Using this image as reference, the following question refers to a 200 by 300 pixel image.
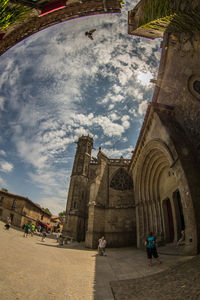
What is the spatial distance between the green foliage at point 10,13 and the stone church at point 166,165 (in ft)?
15.7

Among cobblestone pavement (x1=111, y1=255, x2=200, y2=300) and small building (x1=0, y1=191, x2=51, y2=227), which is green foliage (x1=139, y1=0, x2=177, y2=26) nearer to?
cobblestone pavement (x1=111, y1=255, x2=200, y2=300)

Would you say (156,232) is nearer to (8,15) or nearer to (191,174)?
(191,174)

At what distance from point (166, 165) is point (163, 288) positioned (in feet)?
24.0

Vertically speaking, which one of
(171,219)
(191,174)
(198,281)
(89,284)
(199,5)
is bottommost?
(89,284)

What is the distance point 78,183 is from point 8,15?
1981cm

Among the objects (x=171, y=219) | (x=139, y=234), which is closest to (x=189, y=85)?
(x=171, y=219)

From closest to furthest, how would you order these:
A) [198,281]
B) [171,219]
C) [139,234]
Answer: [198,281] → [171,219] → [139,234]

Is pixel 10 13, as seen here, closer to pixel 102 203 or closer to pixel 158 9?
pixel 158 9

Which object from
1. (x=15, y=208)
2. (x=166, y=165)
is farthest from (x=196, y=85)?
(x=15, y=208)

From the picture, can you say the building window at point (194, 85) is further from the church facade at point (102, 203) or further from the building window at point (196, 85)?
the church facade at point (102, 203)

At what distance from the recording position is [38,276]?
3.14 m

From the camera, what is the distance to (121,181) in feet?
57.4

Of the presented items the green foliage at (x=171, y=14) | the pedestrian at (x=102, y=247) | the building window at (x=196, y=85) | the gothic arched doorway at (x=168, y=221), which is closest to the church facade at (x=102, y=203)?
the pedestrian at (x=102, y=247)

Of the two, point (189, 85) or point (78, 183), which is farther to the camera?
point (78, 183)
